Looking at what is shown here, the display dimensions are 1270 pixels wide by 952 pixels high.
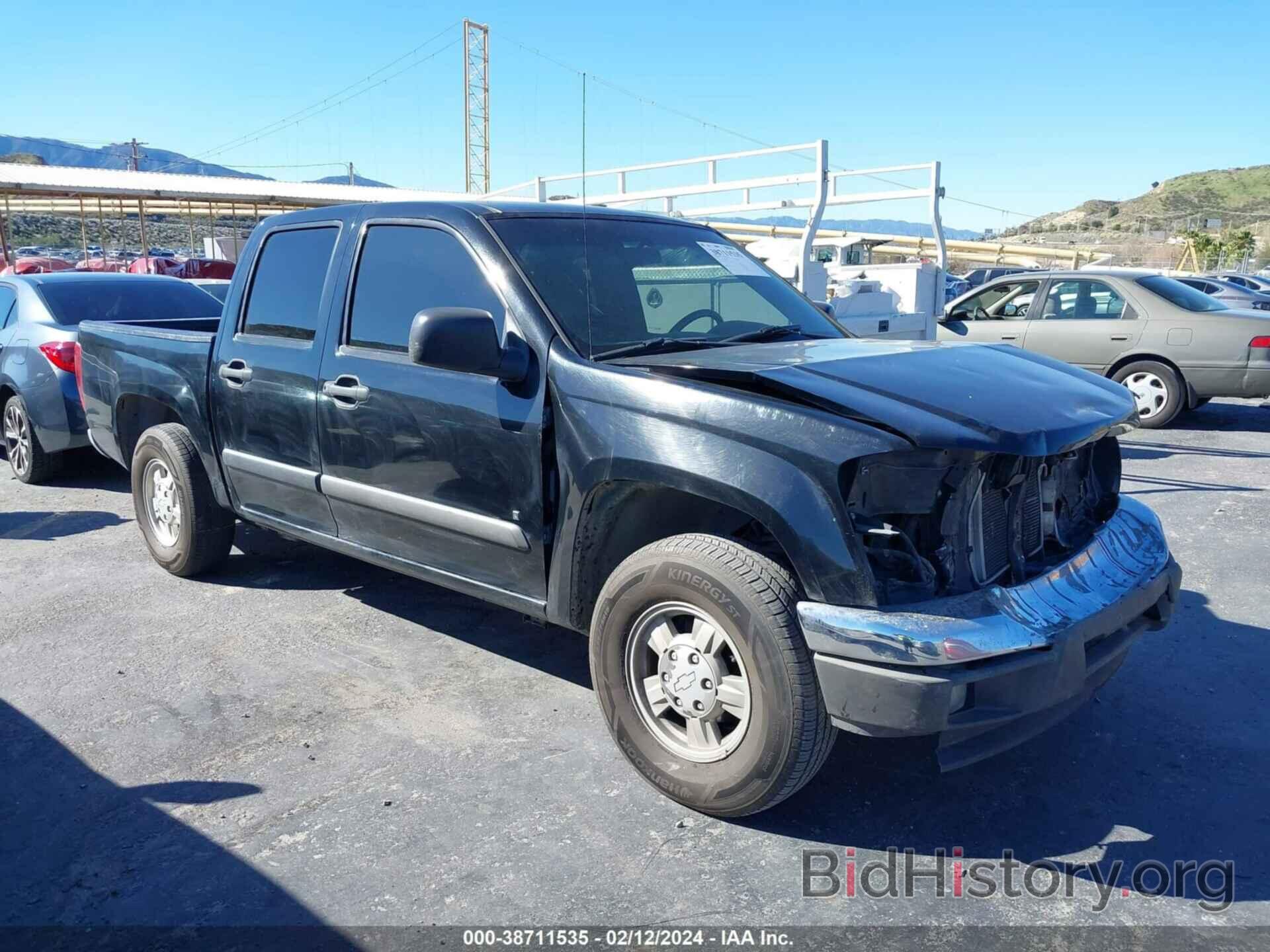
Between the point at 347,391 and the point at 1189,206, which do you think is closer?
the point at 347,391

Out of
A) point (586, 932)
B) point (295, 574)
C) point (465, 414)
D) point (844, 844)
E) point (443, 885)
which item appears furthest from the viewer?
point (295, 574)

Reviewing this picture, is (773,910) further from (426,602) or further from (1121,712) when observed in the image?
(426,602)

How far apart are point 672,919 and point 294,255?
11.3 ft

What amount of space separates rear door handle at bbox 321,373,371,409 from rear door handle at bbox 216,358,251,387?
2.31ft

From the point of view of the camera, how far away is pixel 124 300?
26.7ft

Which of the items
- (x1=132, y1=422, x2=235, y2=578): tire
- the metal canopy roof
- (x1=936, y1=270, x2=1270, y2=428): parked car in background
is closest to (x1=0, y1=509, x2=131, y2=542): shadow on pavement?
(x1=132, y1=422, x2=235, y2=578): tire

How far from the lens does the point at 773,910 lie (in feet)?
8.89

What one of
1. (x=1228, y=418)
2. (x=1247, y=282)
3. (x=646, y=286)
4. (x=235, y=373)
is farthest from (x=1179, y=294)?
(x=1247, y=282)

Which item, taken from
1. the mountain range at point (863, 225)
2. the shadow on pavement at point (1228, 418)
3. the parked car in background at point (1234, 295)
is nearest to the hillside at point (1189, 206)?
the mountain range at point (863, 225)

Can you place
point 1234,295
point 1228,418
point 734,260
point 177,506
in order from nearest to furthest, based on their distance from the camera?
point 734,260 → point 177,506 → point 1228,418 → point 1234,295

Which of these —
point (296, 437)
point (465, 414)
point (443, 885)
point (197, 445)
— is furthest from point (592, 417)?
point (197, 445)

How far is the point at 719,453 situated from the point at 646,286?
1.32 m

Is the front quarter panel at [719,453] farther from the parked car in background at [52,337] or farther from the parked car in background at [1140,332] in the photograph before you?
the parked car in background at [1140,332]

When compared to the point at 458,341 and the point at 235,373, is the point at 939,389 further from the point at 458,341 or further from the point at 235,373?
the point at 235,373
